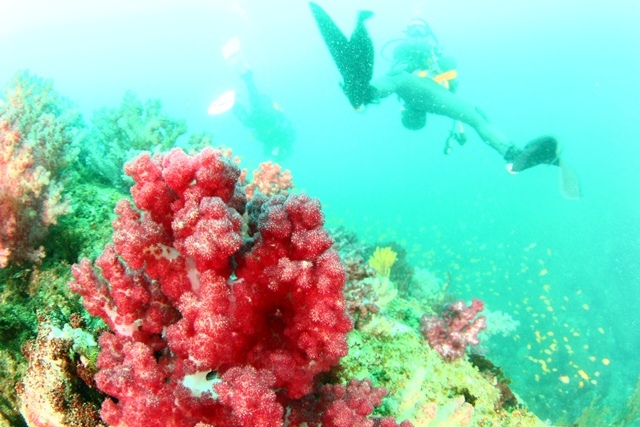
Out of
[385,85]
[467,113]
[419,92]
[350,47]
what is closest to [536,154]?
[467,113]

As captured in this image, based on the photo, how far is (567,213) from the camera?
130 feet

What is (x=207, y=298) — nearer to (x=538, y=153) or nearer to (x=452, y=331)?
(x=452, y=331)

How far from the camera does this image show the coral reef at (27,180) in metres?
2.86

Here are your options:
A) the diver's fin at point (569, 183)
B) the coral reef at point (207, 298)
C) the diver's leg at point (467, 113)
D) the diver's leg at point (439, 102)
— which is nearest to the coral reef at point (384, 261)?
the diver's leg at point (439, 102)

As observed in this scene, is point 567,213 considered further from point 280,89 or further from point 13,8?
point 13,8

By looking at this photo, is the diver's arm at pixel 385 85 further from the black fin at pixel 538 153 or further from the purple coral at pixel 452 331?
the purple coral at pixel 452 331

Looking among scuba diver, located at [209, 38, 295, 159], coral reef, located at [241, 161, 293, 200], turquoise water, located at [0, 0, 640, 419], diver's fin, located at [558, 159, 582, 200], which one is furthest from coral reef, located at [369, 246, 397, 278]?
scuba diver, located at [209, 38, 295, 159]

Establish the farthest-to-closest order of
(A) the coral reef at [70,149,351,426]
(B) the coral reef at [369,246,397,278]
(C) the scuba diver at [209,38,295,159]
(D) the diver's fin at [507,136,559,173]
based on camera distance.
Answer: (C) the scuba diver at [209,38,295,159], (D) the diver's fin at [507,136,559,173], (B) the coral reef at [369,246,397,278], (A) the coral reef at [70,149,351,426]

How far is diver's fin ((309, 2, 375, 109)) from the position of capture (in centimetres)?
712

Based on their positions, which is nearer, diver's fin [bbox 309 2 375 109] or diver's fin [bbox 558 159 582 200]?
diver's fin [bbox 309 2 375 109]

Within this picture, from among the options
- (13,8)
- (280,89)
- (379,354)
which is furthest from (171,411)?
(13,8)

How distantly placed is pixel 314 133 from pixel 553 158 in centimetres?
13739

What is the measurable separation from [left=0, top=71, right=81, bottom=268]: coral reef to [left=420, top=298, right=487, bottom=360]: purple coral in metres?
3.86

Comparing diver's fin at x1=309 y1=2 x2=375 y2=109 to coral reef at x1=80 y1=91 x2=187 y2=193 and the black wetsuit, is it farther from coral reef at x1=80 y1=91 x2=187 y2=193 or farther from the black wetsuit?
coral reef at x1=80 y1=91 x2=187 y2=193
